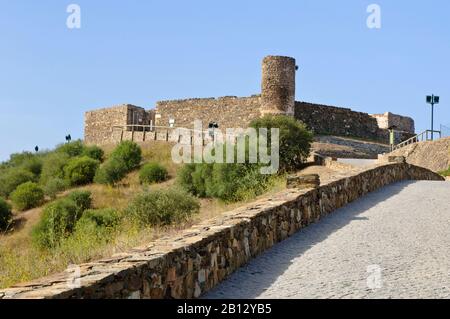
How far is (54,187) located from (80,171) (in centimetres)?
218

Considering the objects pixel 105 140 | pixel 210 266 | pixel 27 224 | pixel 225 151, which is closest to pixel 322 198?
pixel 210 266

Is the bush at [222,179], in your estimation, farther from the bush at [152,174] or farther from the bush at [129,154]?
the bush at [129,154]

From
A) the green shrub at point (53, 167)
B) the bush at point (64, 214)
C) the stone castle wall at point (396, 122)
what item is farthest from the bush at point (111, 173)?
the stone castle wall at point (396, 122)

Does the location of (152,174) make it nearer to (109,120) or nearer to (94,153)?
(94,153)

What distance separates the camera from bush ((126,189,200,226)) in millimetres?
21984

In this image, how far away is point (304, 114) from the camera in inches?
1751

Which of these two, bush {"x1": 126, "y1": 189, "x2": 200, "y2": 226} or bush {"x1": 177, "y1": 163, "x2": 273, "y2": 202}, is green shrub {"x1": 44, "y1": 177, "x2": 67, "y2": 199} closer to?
bush {"x1": 177, "y1": 163, "x2": 273, "y2": 202}

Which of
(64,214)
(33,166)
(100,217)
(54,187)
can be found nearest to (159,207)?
(100,217)

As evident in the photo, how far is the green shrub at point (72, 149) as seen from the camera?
46438 mm

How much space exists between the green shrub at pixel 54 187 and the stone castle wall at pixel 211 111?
11.7 m

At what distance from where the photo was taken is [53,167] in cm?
4288

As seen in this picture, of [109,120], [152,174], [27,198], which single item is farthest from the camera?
[109,120]

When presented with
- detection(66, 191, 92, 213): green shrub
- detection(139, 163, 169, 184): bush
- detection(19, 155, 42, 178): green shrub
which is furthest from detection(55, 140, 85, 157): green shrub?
detection(66, 191, 92, 213): green shrub
